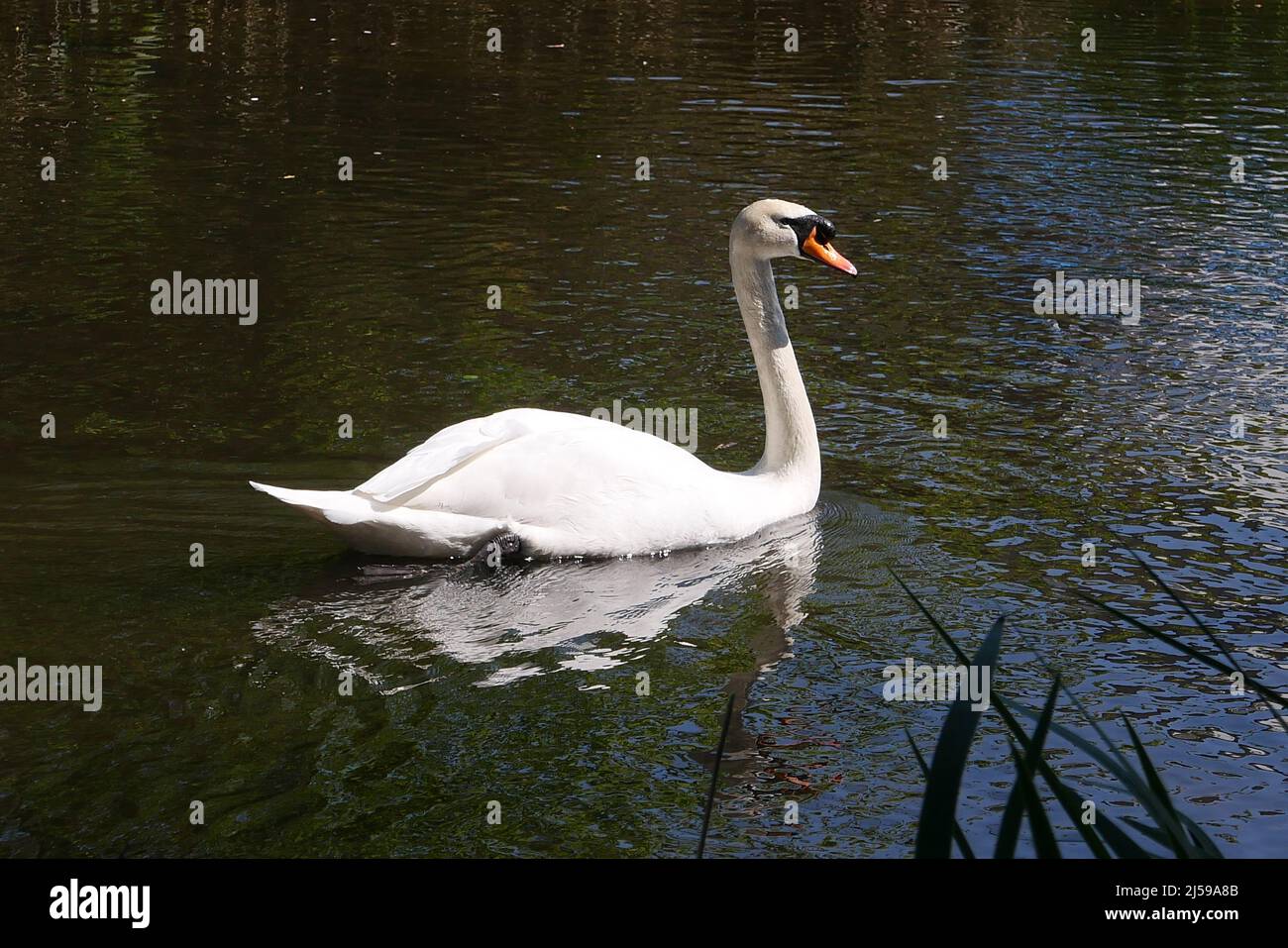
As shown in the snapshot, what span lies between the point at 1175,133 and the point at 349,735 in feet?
48.3

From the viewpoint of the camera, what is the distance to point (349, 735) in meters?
5.88

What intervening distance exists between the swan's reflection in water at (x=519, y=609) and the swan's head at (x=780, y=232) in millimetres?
1543

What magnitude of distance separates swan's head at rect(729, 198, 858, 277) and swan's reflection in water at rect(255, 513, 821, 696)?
1.54 m

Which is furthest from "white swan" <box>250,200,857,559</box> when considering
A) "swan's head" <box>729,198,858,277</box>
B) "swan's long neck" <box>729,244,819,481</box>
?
"swan's head" <box>729,198,858,277</box>

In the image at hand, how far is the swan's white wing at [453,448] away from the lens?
23.8 ft

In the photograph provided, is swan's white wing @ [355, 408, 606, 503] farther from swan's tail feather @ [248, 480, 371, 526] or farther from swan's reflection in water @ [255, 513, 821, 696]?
swan's reflection in water @ [255, 513, 821, 696]

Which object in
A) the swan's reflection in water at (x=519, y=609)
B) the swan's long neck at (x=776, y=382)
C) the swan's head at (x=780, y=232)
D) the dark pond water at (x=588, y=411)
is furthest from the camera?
the swan's head at (x=780, y=232)

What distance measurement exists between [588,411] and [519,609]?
2861 mm

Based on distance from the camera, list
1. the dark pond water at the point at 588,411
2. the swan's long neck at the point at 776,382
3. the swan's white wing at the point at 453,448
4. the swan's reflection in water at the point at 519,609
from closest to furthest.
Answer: the dark pond water at the point at 588,411 < the swan's reflection in water at the point at 519,609 < the swan's white wing at the point at 453,448 < the swan's long neck at the point at 776,382

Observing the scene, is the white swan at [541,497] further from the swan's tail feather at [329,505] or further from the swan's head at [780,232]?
the swan's head at [780,232]

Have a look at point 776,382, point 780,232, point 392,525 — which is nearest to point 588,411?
point 776,382

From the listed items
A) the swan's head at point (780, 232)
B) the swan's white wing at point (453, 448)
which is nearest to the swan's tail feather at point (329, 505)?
the swan's white wing at point (453, 448)

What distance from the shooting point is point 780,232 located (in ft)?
27.1
